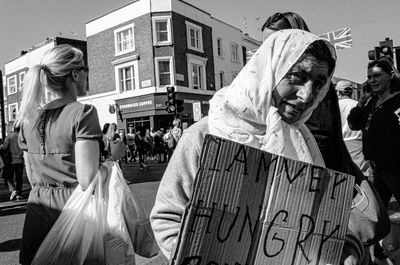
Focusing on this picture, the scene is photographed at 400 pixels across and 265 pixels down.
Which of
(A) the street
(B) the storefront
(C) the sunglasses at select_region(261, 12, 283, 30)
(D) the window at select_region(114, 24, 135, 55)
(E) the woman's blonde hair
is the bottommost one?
(A) the street

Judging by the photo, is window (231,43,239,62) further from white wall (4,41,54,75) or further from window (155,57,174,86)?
white wall (4,41,54,75)

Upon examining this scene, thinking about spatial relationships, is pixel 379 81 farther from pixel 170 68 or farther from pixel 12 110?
pixel 12 110

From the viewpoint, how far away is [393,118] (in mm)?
3506

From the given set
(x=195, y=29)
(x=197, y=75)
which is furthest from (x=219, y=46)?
(x=197, y=75)

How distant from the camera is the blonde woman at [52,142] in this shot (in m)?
2.00

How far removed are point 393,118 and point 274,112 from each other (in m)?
2.68

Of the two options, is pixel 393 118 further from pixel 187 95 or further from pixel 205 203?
pixel 187 95

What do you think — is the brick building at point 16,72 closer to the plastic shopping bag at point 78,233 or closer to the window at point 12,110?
the window at point 12,110

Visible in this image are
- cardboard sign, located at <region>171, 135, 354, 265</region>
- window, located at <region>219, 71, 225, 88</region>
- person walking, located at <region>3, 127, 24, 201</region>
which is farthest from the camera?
window, located at <region>219, 71, 225, 88</region>

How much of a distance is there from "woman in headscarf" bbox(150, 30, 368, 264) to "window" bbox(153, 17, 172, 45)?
2414 cm

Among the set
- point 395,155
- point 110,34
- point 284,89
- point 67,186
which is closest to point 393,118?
point 395,155

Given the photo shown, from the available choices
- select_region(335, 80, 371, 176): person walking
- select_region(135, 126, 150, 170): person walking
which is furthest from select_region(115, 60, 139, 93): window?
select_region(335, 80, 371, 176): person walking

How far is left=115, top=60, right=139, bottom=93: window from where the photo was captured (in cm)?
2555

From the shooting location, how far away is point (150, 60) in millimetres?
24672
